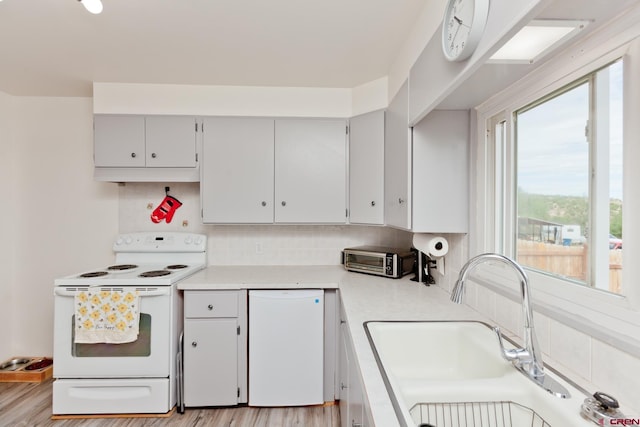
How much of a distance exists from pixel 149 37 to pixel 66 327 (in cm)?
189

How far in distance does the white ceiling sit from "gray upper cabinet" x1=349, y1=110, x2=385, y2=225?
357 mm

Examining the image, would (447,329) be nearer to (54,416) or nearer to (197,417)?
(197,417)

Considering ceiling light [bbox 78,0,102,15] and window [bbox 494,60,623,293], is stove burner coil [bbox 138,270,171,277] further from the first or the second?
window [bbox 494,60,623,293]

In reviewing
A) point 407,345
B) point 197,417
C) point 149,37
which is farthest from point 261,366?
point 149,37

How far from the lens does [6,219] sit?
2.76 metres

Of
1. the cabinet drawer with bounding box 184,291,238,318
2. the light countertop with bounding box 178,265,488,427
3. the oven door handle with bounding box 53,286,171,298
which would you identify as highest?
the light countertop with bounding box 178,265,488,427

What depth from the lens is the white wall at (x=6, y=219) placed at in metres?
2.72

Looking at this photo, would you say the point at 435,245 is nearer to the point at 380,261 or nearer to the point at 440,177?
the point at 440,177

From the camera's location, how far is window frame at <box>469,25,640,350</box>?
0.85 metres

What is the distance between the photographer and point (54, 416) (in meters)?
2.12

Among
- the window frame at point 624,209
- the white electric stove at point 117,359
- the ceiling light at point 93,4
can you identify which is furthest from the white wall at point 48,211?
the window frame at point 624,209

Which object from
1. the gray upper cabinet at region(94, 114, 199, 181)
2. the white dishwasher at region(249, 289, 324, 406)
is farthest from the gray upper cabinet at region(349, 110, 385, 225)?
the gray upper cabinet at region(94, 114, 199, 181)

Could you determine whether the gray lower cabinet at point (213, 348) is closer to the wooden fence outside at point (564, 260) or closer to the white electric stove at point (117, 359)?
the white electric stove at point (117, 359)

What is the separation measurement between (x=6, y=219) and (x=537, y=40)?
377cm
